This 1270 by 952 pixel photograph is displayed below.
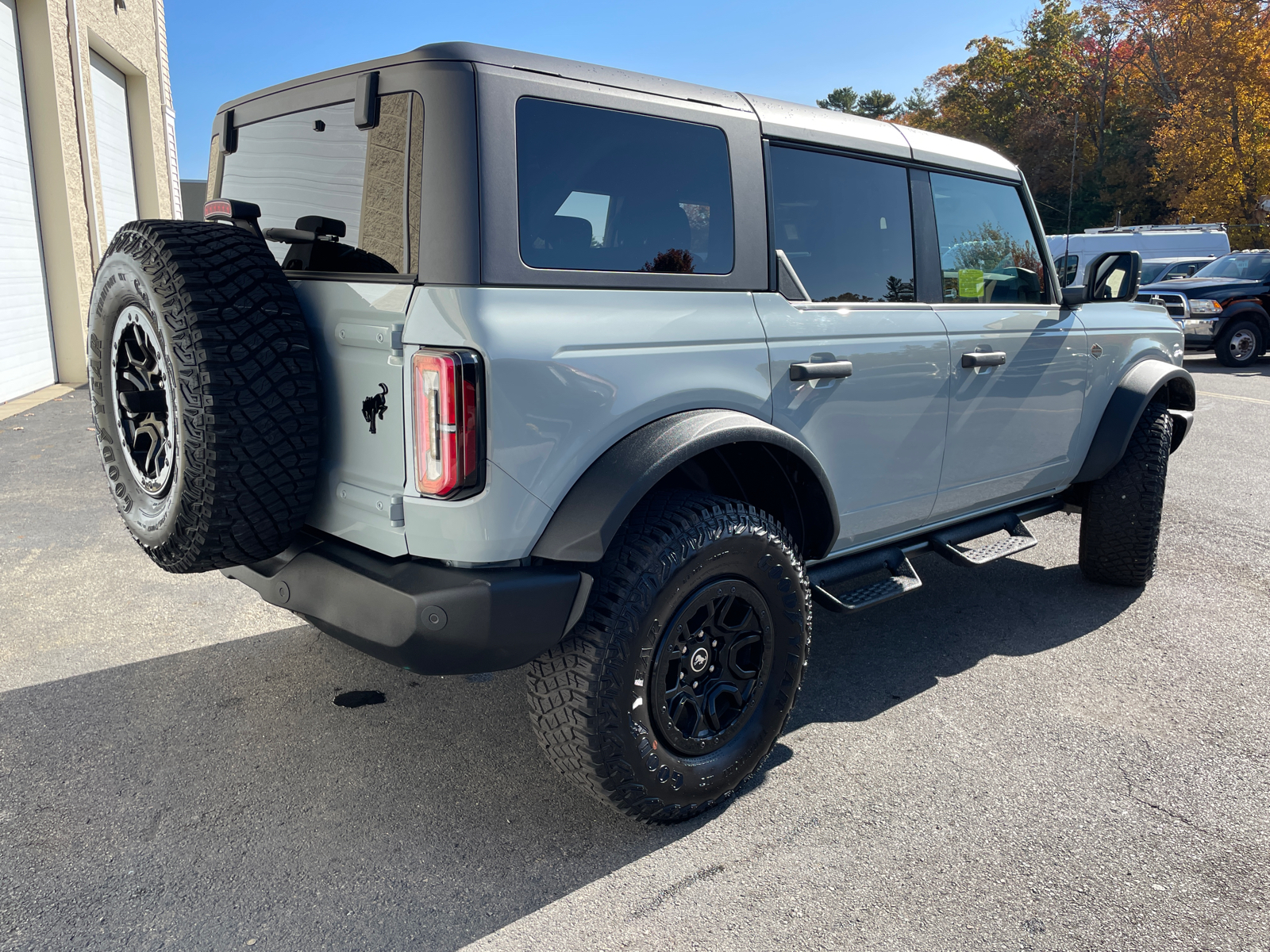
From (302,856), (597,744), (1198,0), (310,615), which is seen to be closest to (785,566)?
(597,744)

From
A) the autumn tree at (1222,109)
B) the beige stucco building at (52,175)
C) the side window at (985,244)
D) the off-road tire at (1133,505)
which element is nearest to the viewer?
the side window at (985,244)

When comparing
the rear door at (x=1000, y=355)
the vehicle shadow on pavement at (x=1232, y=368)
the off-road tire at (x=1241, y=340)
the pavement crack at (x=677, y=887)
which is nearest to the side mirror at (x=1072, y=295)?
the rear door at (x=1000, y=355)

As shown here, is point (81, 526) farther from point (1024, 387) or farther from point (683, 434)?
point (1024, 387)

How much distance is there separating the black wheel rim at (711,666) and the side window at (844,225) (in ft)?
3.49

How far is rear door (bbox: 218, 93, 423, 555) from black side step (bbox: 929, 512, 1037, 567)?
2352 mm

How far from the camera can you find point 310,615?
2590 millimetres

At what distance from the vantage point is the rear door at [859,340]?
118 inches

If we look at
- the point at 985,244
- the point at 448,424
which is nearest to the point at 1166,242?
the point at 985,244

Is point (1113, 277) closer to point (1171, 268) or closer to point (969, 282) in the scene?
point (969, 282)

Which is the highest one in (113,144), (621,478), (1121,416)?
(113,144)

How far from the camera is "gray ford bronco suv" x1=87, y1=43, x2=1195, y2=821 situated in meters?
2.27

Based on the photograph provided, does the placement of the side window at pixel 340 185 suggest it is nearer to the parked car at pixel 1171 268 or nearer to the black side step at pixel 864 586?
the black side step at pixel 864 586

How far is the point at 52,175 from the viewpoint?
10359mm

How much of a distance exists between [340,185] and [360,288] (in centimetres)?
36
